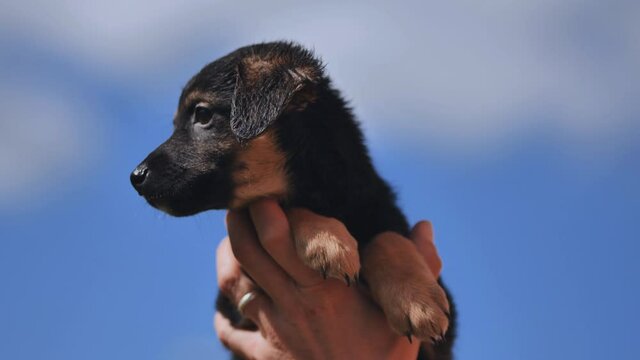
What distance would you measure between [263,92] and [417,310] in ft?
3.97

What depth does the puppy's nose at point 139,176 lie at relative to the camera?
302 centimetres

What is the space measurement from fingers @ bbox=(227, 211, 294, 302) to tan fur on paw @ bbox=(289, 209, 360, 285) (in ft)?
0.63

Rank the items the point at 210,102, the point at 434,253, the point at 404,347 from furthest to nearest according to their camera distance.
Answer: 1. the point at 210,102
2. the point at 434,253
3. the point at 404,347

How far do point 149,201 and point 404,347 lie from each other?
50.7 inches

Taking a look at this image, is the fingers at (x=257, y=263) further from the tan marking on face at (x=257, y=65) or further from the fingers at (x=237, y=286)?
the tan marking on face at (x=257, y=65)

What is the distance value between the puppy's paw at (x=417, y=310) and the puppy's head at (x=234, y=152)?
0.77 meters

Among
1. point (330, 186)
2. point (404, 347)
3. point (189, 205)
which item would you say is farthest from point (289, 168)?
point (404, 347)

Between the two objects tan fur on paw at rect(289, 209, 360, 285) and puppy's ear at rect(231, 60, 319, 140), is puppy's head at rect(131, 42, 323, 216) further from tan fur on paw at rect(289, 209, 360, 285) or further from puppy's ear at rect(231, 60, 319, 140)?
tan fur on paw at rect(289, 209, 360, 285)

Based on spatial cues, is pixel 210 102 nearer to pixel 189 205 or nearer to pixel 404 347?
pixel 189 205

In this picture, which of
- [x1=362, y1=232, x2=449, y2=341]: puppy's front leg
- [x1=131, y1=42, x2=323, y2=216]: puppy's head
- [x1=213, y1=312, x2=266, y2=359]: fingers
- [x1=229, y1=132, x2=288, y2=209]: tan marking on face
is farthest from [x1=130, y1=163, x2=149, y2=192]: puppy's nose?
[x1=362, y1=232, x2=449, y2=341]: puppy's front leg

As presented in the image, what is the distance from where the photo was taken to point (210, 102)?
129 inches

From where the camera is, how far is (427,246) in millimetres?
3006

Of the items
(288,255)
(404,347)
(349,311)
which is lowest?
(404,347)

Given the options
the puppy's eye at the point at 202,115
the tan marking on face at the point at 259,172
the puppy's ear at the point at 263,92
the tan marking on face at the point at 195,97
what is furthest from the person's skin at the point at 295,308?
the tan marking on face at the point at 195,97
